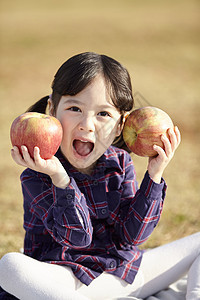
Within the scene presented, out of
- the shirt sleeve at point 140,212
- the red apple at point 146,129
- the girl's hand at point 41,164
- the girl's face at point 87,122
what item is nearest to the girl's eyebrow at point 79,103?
the girl's face at point 87,122

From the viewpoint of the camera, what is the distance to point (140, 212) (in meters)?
2.54

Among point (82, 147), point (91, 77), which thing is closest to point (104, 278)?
point (82, 147)

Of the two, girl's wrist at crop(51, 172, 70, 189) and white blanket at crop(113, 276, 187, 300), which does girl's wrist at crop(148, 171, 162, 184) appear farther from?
white blanket at crop(113, 276, 187, 300)

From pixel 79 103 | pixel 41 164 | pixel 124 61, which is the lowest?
pixel 124 61

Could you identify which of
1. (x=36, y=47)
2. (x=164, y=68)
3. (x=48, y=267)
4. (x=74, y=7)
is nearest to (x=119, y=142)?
(x=48, y=267)

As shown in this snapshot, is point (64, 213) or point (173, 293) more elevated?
point (64, 213)

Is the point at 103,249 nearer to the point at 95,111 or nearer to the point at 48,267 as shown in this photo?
the point at 48,267

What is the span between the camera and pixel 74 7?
88.8 ft

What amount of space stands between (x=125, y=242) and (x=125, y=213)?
0.17m

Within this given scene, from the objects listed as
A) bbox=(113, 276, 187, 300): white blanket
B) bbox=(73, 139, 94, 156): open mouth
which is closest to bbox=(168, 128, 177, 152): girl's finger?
bbox=(73, 139, 94, 156): open mouth

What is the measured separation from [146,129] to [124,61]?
1185cm

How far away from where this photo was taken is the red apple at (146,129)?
238 centimetres

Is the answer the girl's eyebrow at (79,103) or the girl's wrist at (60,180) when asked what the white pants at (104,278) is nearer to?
the girl's wrist at (60,180)

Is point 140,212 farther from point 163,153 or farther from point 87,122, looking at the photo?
point 87,122
